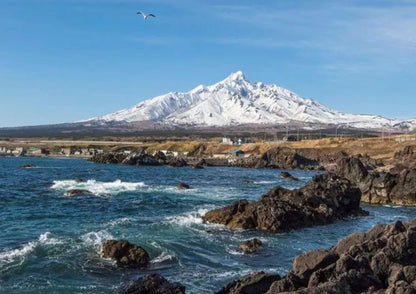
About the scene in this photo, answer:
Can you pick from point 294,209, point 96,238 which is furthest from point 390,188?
point 96,238

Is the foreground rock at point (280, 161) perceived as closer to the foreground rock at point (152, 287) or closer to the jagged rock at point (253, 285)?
the jagged rock at point (253, 285)

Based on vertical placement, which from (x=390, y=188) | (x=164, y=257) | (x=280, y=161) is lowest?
(x=280, y=161)

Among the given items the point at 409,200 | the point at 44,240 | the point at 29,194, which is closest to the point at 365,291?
the point at 44,240

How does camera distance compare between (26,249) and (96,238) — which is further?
(96,238)

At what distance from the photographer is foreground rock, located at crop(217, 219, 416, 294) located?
12504 millimetres

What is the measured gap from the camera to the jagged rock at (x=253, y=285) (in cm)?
1523

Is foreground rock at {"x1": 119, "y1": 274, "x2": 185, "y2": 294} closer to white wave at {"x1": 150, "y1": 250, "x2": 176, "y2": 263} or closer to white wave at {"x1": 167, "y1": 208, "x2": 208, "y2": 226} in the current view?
white wave at {"x1": 150, "y1": 250, "x2": 176, "y2": 263}

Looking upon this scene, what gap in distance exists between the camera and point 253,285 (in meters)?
15.4

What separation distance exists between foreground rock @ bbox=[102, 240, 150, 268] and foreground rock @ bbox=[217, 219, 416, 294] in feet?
22.9

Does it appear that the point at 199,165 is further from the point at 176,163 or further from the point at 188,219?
the point at 188,219

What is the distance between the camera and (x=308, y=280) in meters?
15.0

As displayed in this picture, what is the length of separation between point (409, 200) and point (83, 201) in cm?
2895

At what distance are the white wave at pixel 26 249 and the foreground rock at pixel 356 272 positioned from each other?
10877mm

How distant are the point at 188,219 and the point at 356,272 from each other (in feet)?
69.0
